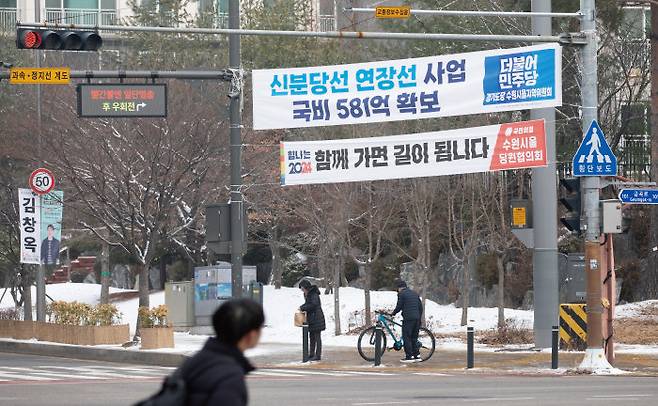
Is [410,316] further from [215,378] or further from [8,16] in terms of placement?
[8,16]

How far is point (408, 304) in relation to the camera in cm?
2641

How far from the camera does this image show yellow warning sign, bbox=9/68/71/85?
24.2 m

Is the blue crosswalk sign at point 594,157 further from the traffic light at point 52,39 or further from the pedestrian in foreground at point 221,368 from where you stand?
the pedestrian in foreground at point 221,368

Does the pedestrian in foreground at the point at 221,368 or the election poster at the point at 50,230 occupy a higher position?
the election poster at the point at 50,230

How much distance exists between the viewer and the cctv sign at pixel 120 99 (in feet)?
82.8

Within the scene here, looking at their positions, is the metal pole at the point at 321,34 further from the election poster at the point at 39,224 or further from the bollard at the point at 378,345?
the election poster at the point at 39,224

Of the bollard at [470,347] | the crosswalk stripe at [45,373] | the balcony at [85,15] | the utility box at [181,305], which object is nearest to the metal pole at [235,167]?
the crosswalk stripe at [45,373]

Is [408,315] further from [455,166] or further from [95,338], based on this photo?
[95,338]

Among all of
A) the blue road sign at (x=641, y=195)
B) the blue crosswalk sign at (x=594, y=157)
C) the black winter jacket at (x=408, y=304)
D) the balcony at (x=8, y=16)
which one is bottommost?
the black winter jacket at (x=408, y=304)

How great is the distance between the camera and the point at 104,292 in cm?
4769

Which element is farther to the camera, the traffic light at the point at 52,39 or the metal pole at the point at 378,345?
the metal pole at the point at 378,345

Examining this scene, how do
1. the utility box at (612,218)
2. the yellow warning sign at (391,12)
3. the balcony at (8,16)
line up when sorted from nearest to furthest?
the yellow warning sign at (391,12) < the utility box at (612,218) < the balcony at (8,16)

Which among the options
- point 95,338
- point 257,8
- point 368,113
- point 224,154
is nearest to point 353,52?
point 257,8

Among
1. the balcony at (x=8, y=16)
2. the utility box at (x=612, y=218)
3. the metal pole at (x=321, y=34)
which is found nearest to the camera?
the metal pole at (x=321, y=34)
